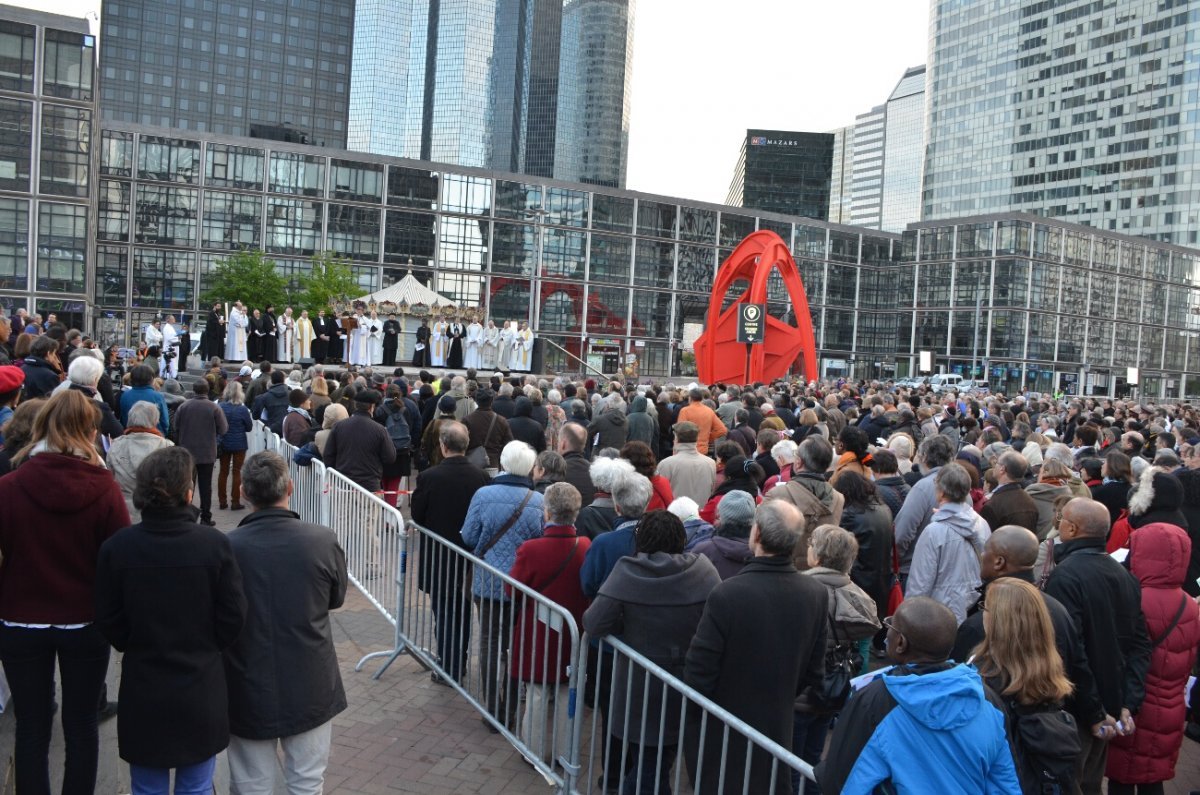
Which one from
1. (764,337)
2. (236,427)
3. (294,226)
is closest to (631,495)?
(236,427)

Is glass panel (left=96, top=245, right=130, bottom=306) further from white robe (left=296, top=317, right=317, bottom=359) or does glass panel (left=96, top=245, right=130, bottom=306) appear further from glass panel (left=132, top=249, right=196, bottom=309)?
white robe (left=296, top=317, right=317, bottom=359)

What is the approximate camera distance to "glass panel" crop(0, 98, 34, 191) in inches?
1656

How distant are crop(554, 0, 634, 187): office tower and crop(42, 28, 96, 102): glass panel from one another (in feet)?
425

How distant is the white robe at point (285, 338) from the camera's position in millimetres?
24359

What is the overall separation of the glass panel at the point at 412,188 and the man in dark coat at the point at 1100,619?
223 ft

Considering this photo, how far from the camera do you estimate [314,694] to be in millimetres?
3975

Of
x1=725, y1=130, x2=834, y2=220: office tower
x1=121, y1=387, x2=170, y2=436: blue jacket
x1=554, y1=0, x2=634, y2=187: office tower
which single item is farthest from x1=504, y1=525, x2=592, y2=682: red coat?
x1=554, y1=0, x2=634, y2=187: office tower

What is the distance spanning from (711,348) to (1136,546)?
24046 millimetres

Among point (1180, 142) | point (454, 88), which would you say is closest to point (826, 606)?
point (1180, 142)

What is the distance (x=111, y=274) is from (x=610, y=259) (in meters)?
37.6

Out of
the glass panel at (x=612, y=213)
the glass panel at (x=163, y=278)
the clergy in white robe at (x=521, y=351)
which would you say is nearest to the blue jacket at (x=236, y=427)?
the clergy in white robe at (x=521, y=351)

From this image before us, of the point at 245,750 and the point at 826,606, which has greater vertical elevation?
the point at 826,606

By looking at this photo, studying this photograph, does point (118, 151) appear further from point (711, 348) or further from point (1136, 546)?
point (1136, 546)

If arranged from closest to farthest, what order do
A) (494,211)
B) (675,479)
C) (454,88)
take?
(675,479), (494,211), (454,88)
